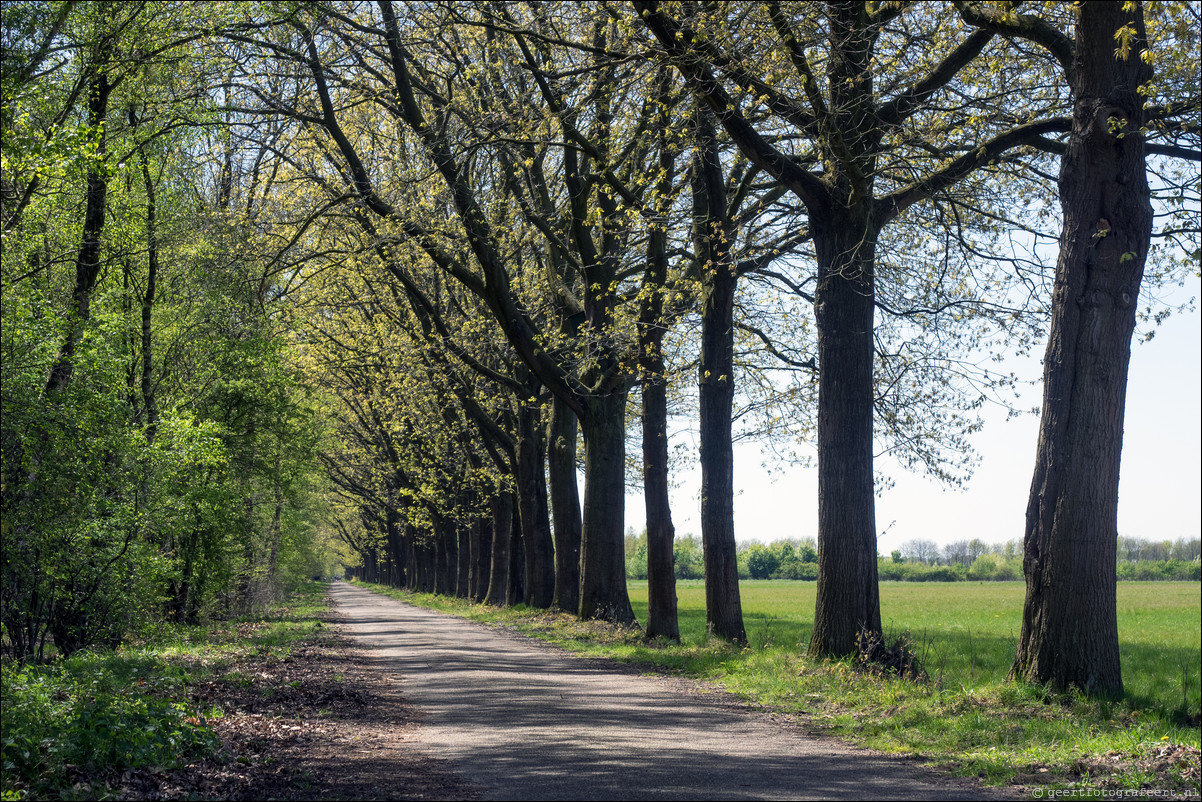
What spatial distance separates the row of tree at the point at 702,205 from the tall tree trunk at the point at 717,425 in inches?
2.1

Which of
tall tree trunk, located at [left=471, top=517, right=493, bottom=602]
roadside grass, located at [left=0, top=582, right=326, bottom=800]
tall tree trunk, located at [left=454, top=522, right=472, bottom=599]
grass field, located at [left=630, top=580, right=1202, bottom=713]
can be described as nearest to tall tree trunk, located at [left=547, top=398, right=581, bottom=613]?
grass field, located at [left=630, top=580, right=1202, bottom=713]

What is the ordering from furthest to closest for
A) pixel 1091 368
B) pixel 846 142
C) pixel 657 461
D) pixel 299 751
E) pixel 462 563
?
1. pixel 462 563
2. pixel 657 461
3. pixel 846 142
4. pixel 1091 368
5. pixel 299 751

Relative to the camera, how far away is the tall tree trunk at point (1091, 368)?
941 cm

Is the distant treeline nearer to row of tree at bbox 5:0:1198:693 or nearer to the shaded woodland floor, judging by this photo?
row of tree at bbox 5:0:1198:693

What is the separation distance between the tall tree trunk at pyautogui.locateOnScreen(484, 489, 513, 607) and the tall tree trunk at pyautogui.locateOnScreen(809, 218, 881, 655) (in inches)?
829

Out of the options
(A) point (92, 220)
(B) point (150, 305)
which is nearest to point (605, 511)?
(B) point (150, 305)

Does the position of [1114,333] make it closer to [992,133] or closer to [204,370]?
[992,133]

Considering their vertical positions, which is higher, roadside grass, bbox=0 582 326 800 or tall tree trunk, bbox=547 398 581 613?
tall tree trunk, bbox=547 398 581 613

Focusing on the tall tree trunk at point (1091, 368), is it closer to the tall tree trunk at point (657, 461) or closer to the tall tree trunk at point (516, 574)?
the tall tree trunk at point (657, 461)

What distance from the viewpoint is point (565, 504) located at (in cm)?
2494

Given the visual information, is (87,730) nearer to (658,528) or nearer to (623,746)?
(623,746)

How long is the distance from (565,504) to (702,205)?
1068 cm

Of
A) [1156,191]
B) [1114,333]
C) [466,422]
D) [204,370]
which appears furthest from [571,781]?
[466,422]

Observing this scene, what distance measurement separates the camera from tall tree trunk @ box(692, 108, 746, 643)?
15984 mm
